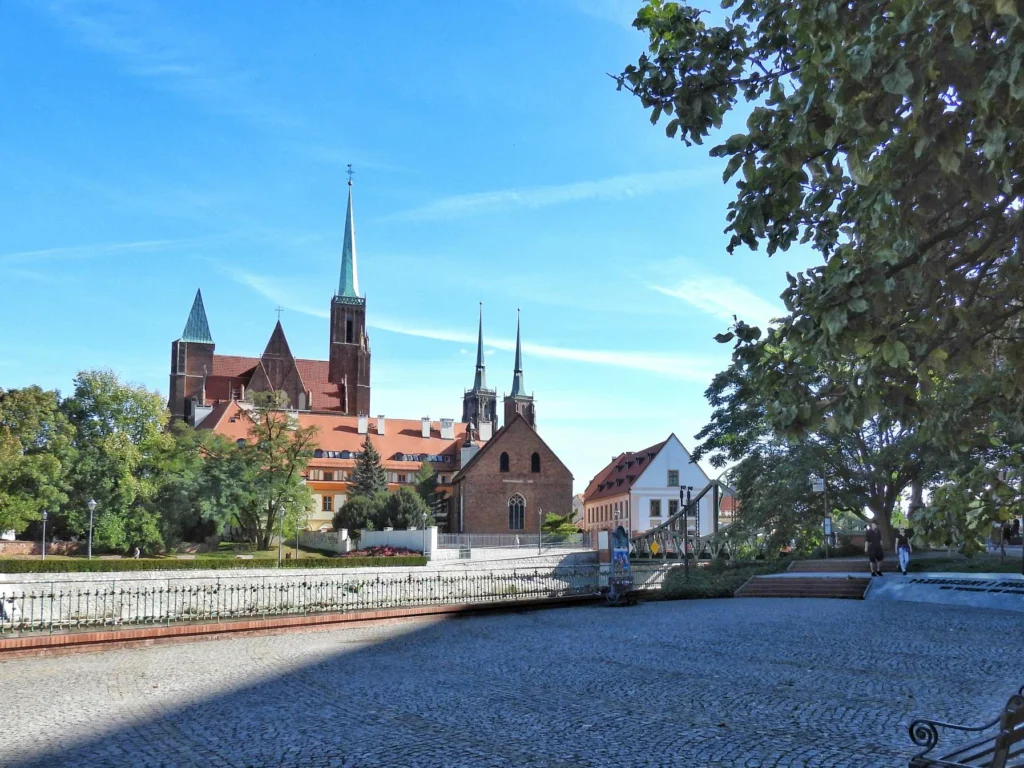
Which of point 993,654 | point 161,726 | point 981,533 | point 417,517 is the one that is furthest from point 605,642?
point 417,517

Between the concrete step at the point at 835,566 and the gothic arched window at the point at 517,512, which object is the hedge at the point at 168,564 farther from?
the gothic arched window at the point at 517,512

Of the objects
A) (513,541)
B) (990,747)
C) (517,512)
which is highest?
(990,747)

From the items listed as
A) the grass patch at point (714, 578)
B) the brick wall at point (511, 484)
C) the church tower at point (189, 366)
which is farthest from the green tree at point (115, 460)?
the church tower at point (189, 366)

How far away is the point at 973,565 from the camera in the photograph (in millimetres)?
29969

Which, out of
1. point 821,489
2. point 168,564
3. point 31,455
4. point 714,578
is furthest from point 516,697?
point 31,455

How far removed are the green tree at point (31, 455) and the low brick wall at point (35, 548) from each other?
160 centimetres

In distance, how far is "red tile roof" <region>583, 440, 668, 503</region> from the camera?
71938mm

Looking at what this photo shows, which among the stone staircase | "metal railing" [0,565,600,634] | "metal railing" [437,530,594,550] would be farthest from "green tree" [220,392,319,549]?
the stone staircase

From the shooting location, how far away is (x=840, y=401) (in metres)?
5.31

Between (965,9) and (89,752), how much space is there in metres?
8.56

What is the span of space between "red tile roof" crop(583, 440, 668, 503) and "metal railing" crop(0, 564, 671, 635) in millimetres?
41076

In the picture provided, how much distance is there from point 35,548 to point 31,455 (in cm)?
506

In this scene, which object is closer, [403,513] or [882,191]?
[882,191]

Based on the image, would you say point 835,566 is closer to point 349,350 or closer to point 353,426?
point 353,426
